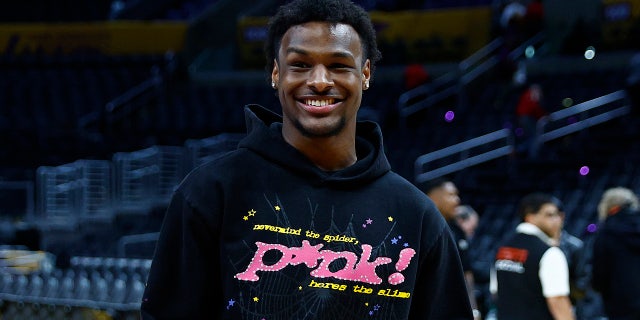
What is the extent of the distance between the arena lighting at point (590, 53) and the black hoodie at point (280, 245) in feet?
49.7

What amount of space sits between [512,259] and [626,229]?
754 millimetres

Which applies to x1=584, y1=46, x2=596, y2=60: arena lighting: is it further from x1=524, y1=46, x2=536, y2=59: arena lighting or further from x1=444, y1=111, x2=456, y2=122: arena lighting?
x1=444, y1=111, x2=456, y2=122: arena lighting

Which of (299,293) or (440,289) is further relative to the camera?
(440,289)

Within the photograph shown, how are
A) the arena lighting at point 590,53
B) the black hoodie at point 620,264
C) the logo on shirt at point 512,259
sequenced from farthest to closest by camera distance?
the arena lighting at point 590,53 → the black hoodie at point 620,264 → the logo on shirt at point 512,259

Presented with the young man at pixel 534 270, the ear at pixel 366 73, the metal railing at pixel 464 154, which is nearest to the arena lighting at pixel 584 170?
the metal railing at pixel 464 154

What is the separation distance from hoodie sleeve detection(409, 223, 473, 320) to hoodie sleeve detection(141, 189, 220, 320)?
21.2 inches

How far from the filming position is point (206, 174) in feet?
8.60

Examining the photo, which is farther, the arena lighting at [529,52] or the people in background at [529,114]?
the arena lighting at [529,52]

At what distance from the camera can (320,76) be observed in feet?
8.53

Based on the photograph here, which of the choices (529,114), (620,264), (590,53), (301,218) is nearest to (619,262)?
(620,264)

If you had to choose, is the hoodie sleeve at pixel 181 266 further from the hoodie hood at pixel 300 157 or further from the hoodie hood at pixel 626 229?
the hoodie hood at pixel 626 229

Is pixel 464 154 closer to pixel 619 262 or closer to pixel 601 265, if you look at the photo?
pixel 601 265

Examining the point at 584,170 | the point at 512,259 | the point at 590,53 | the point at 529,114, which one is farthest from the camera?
the point at 590,53

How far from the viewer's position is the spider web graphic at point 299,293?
258 cm
